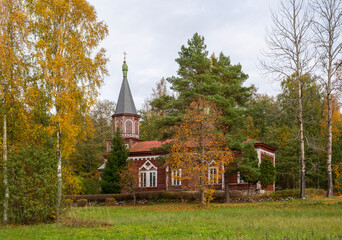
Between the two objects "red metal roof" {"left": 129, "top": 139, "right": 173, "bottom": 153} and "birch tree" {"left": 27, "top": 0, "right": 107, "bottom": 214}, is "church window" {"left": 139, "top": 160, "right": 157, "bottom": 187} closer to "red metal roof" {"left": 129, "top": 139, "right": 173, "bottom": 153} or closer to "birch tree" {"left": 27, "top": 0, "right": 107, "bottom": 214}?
"red metal roof" {"left": 129, "top": 139, "right": 173, "bottom": 153}

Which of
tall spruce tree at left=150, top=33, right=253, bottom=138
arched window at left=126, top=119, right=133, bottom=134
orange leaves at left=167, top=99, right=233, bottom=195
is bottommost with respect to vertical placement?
orange leaves at left=167, top=99, right=233, bottom=195

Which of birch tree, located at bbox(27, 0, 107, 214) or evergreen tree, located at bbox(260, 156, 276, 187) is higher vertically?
birch tree, located at bbox(27, 0, 107, 214)

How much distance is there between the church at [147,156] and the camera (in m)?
31.8

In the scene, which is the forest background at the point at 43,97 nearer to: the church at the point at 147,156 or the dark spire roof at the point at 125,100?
the church at the point at 147,156

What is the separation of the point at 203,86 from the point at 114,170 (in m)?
11.1

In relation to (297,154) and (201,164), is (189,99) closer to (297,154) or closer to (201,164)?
(201,164)

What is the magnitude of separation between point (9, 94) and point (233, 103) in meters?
17.4

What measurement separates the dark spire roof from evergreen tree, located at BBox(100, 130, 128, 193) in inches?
212

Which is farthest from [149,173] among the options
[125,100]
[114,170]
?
[125,100]

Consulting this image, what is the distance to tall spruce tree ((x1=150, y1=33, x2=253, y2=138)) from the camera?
27.8 meters

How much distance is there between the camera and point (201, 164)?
24.5 m

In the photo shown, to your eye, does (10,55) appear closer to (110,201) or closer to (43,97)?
(43,97)

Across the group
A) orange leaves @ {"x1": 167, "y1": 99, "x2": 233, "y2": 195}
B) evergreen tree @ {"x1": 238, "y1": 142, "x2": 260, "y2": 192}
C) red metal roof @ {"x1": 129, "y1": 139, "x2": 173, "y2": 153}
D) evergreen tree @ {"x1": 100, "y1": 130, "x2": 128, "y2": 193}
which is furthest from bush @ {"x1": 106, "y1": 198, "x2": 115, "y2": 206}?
evergreen tree @ {"x1": 238, "y1": 142, "x2": 260, "y2": 192}

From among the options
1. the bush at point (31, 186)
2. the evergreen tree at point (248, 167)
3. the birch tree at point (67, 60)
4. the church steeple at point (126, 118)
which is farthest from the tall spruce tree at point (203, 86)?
the bush at point (31, 186)
